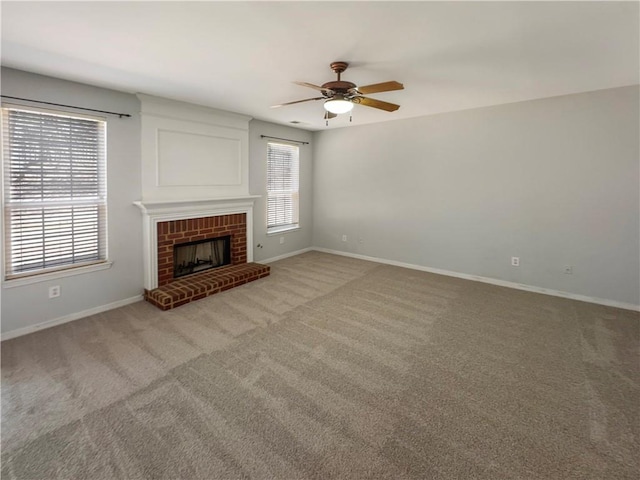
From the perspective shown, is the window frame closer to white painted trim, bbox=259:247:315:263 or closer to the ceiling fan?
the ceiling fan

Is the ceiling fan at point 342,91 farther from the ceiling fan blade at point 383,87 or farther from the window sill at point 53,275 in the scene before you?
the window sill at point 53,275

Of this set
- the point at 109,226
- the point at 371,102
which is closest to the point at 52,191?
the point at 109,226

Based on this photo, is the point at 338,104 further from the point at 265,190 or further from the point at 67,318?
the point at 67,318

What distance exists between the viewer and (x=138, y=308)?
361cm

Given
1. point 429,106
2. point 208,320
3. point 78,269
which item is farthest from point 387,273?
point 78,269

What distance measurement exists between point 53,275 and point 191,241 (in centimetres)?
152

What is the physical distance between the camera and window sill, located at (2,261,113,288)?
2.89m

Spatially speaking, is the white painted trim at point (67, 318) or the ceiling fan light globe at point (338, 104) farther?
the white painted trim at point (67, 318)

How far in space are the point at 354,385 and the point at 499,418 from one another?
0.93 metres

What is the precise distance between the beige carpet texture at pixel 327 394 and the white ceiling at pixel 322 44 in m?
2.44

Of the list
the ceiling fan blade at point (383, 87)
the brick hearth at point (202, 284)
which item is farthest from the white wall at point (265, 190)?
the ceiling fan blade at point (383, 87)

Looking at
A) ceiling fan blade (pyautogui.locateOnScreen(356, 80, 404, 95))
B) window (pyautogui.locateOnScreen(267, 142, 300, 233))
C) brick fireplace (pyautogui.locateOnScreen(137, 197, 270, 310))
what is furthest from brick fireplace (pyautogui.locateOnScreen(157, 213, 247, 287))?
ceiling fan blade (pyautogui.locateOnScreen(356, 80, 404, 95))

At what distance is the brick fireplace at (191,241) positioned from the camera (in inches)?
149

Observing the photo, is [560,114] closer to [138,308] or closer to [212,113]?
[212,113]
